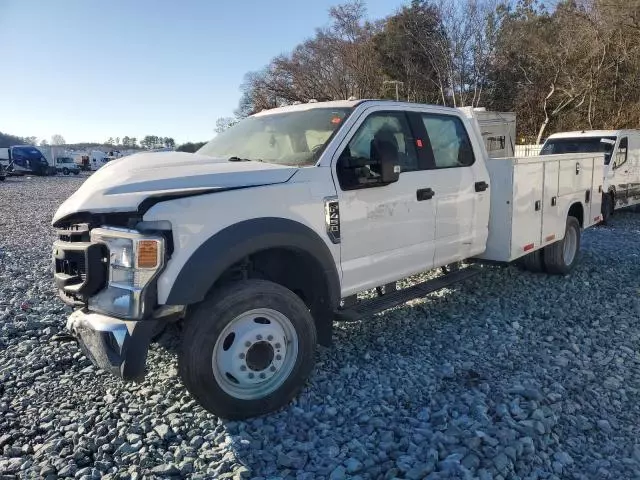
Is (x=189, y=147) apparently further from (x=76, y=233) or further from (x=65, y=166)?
(x=65, y=166)

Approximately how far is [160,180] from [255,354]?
127 centimetres

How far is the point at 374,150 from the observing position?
3.84m

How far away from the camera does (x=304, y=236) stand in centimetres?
351

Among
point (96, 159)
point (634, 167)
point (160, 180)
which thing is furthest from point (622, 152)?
point (96, 159)

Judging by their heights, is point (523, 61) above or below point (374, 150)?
above

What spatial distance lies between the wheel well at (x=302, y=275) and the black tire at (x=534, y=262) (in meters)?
4.00

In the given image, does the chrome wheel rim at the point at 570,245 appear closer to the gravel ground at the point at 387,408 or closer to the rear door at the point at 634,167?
the gravel ground at the point at 387,408

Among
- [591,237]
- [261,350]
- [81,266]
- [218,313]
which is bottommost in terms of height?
[591,237]

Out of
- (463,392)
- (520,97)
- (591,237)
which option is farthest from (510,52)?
(463,392)

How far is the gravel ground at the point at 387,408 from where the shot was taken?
283 cm

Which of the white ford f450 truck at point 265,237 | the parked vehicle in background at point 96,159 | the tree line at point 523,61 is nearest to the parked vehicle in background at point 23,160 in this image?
the parked vehicle in background at point 96,159

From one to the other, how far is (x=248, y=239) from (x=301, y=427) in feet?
4.08

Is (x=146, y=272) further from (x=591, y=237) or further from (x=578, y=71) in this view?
(x=578, y=71)

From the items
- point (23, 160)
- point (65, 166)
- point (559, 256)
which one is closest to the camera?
point (559, 256)
